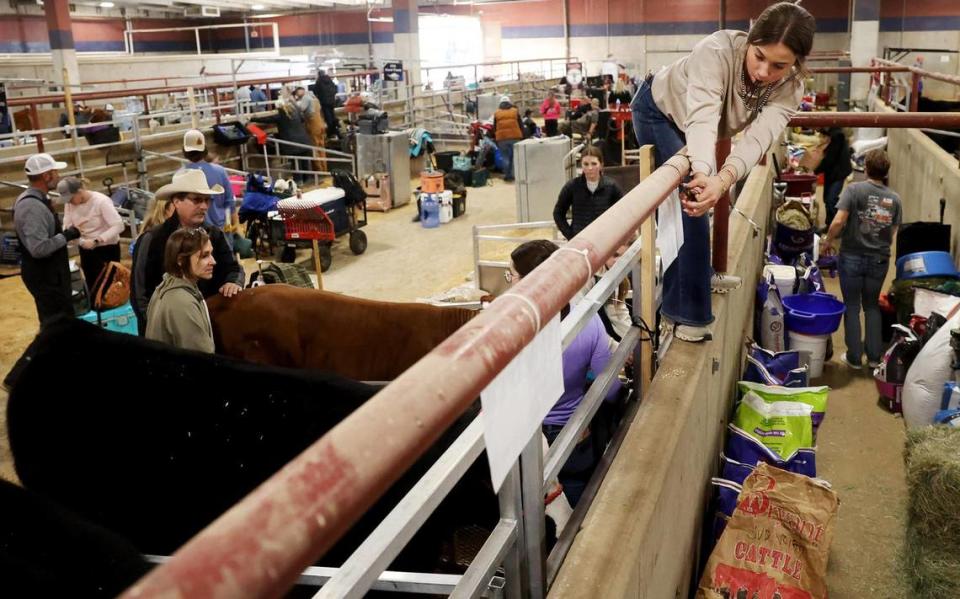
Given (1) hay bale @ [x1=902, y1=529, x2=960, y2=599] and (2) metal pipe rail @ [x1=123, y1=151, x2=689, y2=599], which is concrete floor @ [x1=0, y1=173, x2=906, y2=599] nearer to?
(1) hay bale @ [x1=902, y1=529, x2=960, y2=599]

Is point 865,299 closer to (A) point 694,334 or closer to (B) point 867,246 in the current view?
(B) point 867,246

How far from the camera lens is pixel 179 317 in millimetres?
3688

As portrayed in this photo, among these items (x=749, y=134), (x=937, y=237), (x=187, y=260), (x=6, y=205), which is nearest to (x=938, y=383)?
(x=749, y=134)

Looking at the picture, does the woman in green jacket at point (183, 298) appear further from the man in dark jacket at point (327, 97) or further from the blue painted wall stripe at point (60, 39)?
the blue painted wall stripe at point (60, 39)

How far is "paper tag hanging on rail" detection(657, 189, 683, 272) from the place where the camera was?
2264 millimetres

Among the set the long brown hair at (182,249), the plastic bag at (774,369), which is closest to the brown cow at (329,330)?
the long brown hair at (182,249)

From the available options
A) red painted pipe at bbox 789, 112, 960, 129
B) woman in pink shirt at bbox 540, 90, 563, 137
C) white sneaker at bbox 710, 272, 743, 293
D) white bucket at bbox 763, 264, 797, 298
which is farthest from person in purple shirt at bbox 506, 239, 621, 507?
woman in pink shirt at bbox 540, 90, 563, 137

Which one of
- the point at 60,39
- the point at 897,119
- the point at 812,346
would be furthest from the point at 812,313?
the point at 60,39

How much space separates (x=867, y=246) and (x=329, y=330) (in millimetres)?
4111

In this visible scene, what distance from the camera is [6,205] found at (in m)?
9.80

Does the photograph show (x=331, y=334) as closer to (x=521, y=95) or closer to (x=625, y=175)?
(x=625, y=175)

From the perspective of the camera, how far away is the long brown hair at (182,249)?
374cm

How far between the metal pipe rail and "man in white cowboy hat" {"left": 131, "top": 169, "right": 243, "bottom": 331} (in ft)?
11.6

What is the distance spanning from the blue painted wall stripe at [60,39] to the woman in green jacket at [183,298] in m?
19.0
